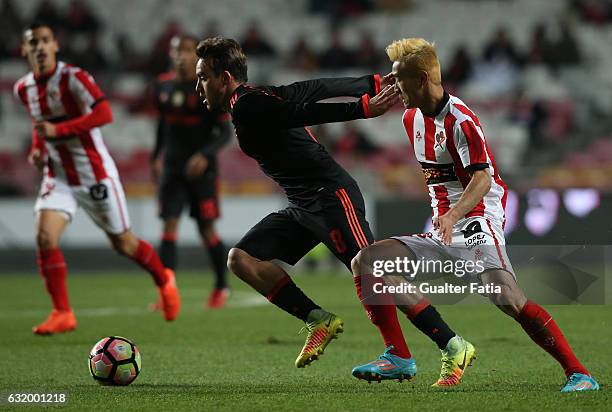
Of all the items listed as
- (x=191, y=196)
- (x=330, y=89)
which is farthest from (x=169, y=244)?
(x=330, y=89)

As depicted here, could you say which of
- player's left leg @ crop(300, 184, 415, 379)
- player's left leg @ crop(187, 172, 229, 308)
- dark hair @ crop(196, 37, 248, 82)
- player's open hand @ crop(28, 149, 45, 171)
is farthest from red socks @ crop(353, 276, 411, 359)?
player's left leg @ crop(187, 172, 229, 308)

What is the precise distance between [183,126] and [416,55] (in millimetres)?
5550

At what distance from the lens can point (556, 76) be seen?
19312mm

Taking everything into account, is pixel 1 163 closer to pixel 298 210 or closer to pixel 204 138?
pixel 204 138

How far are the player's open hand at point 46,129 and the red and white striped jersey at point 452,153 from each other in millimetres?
3175

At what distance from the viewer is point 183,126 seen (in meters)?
10.4

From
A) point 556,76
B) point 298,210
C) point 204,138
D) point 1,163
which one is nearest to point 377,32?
point 556,76

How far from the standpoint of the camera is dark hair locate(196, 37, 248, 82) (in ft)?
18.2

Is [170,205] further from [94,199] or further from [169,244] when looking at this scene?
[94,199]

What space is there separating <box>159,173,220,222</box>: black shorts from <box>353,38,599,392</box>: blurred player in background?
16.3 feet

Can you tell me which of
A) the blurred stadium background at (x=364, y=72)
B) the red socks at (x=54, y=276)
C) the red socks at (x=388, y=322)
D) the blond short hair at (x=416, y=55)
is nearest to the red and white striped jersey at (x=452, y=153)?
the blond short hair at (x=416, y=55)

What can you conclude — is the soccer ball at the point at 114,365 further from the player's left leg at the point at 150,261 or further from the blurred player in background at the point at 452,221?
the player's left leg at the point at 150,261

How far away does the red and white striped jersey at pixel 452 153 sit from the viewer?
200 inches

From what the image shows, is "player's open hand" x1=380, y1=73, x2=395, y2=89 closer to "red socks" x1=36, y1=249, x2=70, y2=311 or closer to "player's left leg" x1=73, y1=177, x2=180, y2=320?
"player's left leg" x1=73, y1=177, x2=180, y2=320
